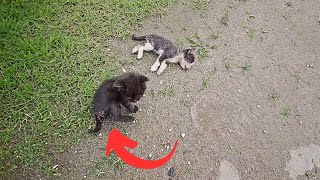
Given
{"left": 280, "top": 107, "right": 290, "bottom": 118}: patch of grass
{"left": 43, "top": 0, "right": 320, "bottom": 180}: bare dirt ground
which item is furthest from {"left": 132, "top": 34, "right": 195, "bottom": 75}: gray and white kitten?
{"left": 280, "top": 107, "right": 290, "bottom": 118}: patch of grass

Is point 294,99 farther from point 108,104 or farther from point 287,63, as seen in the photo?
point 108,104

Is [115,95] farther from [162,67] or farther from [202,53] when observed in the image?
[202,53]

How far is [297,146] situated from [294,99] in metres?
0.73

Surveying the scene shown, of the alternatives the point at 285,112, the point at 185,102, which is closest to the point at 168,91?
the point at 185,102

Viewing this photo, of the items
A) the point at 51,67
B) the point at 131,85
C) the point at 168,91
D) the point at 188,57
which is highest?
the point at 131,85

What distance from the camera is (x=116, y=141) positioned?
3.80m

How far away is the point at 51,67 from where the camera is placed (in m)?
4.32

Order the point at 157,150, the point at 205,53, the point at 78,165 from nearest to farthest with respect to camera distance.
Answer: the point at 78,165 < the point at 157,150 < the point at 205,53

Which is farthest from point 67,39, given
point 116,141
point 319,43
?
point 319,43

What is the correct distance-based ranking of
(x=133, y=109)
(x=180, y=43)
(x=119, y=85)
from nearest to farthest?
(x=119, y=85)
(x=133, y=109)
(x=180, y=43)

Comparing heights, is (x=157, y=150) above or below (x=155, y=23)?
below

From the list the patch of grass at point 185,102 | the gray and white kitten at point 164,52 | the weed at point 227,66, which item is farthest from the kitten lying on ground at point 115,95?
the weed at point 227,66

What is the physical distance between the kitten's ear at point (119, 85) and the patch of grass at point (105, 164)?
752mm

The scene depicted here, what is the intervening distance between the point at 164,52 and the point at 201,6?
1.47 m
